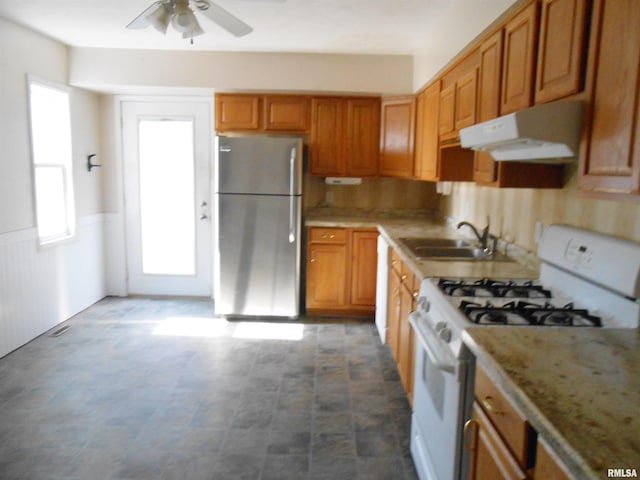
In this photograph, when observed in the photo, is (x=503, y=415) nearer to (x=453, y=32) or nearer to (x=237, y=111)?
(x=453, y=32)

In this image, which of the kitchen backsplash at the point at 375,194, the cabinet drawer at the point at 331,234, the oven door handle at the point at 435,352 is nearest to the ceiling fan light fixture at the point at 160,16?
the oven door handle at the point at 435,352

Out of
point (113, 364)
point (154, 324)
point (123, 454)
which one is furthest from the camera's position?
point (154, 324)

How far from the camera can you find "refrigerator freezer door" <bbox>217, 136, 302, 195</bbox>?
4117 millimetres

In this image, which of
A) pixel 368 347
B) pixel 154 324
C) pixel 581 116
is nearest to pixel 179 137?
pixel 154 324

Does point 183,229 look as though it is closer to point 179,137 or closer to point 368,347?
point 179,137

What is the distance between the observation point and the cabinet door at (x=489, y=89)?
2.15m

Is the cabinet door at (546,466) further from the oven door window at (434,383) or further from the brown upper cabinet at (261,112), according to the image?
the brown upper cabinet at (261,112)

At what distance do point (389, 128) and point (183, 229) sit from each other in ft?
7.86

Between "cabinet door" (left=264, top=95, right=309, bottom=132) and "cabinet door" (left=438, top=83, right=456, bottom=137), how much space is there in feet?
5.06

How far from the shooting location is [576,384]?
3.62ft

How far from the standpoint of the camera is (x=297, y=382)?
3.12m

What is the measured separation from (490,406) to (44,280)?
3.78 meters

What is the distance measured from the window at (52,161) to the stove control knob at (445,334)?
3.41m

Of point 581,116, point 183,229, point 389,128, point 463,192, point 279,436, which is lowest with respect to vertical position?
point 279,436
